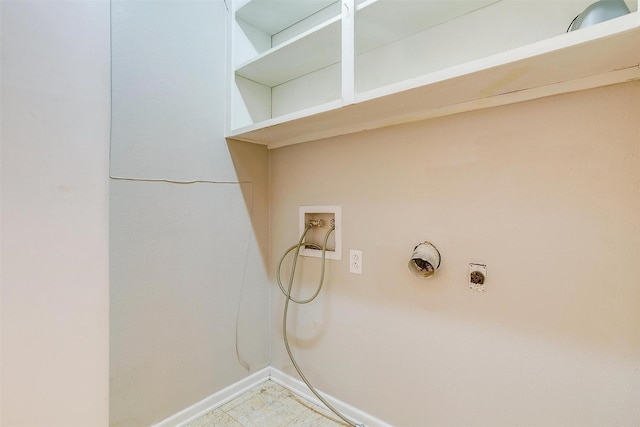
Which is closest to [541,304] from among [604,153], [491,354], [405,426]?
[491,354]

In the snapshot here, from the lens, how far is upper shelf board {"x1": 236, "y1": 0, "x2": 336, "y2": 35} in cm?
163

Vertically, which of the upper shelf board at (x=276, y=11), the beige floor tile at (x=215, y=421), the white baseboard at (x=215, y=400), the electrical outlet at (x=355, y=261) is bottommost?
the beige floor tile at (x=215, y=421)

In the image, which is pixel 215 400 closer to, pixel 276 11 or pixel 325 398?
pixel 325 398

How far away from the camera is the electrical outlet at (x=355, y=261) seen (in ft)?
5.28

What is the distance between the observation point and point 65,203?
125cm

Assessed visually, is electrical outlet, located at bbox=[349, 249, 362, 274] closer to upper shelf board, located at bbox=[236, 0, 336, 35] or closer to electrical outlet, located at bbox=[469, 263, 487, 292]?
electrical outlet, located at bbox=[469, 263, 487, 292]

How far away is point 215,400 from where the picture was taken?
5.67ft

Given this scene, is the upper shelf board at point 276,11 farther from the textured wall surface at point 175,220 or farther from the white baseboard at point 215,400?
the white baseboard at point 215,400

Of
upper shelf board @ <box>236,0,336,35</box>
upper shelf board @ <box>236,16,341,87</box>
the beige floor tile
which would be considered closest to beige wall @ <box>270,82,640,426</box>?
upper shelf board @ <box>236,16,341,87</box>

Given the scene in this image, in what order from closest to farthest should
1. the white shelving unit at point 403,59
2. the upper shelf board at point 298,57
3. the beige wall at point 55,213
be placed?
1. the white shelving unit at point 403,59
2. the beige wall at point 55,213
3. the upper shelf board at point 298,57

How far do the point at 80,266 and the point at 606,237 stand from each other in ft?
6.61

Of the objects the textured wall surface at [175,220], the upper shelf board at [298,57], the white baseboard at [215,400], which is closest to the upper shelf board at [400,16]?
the upper shelf board at [298,57]

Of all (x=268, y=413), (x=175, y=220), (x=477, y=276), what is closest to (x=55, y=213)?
(x=175, y=220)

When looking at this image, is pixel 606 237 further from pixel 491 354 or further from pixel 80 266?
pixel 80 266
